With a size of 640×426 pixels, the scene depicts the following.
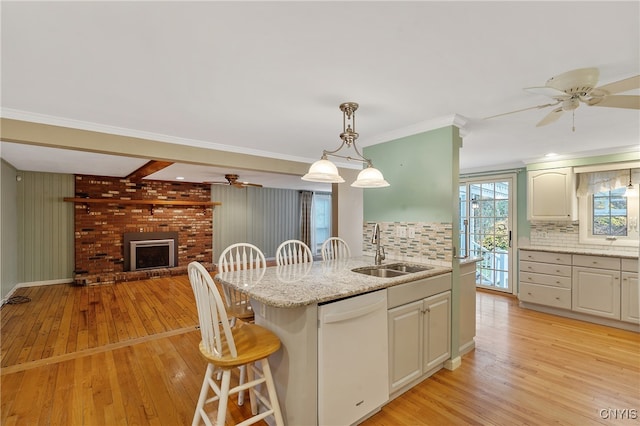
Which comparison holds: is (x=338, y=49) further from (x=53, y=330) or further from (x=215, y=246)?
(x=215, y=246)

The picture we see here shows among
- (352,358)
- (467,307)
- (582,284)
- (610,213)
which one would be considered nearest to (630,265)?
(582,284)

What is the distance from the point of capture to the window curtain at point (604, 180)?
3.94 m

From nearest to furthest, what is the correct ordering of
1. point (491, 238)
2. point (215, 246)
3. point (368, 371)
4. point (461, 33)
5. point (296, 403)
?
1. point (461, 33)
2. point (296, 403)
3. point (368, 371)
4. point (491, 238)
5. point (215, 246)

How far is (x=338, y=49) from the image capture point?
1.60m

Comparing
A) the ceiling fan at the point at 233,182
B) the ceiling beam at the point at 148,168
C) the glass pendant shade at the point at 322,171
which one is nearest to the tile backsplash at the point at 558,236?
the glass pendant shade at the point at 322,171

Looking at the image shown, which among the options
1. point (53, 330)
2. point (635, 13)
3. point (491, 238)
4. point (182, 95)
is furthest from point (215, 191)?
point (635, 13)

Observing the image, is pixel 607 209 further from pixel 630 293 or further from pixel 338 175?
pixel 338 175

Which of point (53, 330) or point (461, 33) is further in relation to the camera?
point (53, 330)

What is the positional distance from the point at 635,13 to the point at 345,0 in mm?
1287

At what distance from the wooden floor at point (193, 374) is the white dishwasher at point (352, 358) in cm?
23

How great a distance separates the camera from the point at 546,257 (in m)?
4.21

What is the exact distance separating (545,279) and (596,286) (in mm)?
540

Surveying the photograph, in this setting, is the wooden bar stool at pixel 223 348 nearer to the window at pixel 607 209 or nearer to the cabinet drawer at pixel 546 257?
the cabinet drawer at pixel 546 257

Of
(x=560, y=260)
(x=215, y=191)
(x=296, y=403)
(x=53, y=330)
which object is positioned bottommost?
(x=53, y=330)
